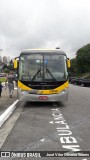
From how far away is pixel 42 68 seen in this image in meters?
17.2

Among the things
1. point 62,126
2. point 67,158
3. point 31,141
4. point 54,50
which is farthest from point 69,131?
point 54,50

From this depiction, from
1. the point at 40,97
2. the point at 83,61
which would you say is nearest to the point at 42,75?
the point at 40,97

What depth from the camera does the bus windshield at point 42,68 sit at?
1691 cm

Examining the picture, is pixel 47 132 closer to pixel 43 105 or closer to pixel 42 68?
pixel 42 68

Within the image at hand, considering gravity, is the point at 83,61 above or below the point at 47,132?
above

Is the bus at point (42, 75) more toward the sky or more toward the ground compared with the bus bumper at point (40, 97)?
more toward the sky

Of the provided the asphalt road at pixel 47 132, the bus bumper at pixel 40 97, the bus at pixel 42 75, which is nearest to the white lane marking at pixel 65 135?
the asphalt road at pixel 47 132

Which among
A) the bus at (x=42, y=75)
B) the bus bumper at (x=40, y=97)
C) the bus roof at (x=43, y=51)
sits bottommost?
the bus bumper at (x=40, y=97)

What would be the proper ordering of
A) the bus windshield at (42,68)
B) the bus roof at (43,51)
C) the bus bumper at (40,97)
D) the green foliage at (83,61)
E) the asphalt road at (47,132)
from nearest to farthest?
the asphalt road at (47,132), the bus bumper at (40,97), the bus windshield at (42,68), the bus roof at (43,51), the green foliage at (83,61)

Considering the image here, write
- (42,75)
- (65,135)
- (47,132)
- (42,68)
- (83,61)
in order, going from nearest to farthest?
(65,135)
(47,132)
(42,75)
(42,68)
(83,61)

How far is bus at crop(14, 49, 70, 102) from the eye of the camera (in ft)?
54.6

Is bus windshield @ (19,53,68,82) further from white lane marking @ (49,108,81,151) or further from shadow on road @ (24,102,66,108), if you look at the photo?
white lane marking @ (49,108,81,151)

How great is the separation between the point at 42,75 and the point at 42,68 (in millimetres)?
420

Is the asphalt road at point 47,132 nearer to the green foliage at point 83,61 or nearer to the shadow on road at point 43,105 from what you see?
the shadow on road at point 43,105
